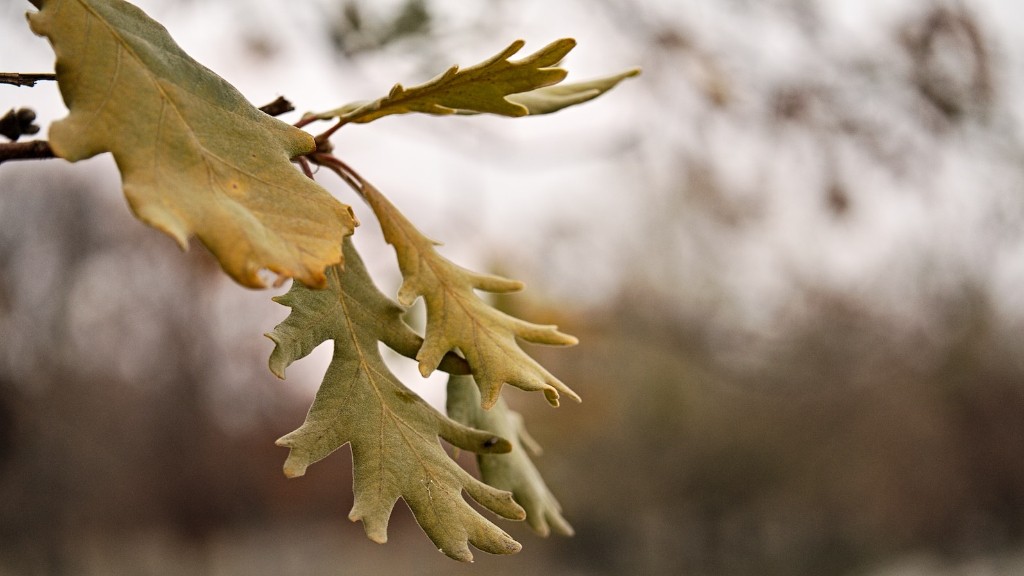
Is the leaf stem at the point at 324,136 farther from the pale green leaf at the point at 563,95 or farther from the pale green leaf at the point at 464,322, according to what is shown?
the pale green leaf at the point at 563,95

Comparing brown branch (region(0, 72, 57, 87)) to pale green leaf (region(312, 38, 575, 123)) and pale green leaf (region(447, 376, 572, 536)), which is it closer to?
pale green leaf (region(312, 38, 575, 123))

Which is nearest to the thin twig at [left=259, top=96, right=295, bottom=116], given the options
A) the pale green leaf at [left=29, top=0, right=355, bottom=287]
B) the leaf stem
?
the leaf stem

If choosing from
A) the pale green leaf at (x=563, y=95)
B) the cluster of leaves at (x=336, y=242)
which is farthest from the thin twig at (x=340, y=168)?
the pale green leaf at (x=563, y=95)

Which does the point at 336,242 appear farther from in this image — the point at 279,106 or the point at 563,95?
the point at 563,95

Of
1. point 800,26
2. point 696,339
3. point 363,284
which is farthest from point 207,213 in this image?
point 696,339

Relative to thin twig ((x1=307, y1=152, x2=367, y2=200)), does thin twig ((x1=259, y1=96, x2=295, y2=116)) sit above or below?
above

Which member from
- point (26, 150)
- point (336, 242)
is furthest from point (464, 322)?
point (26, 150)
